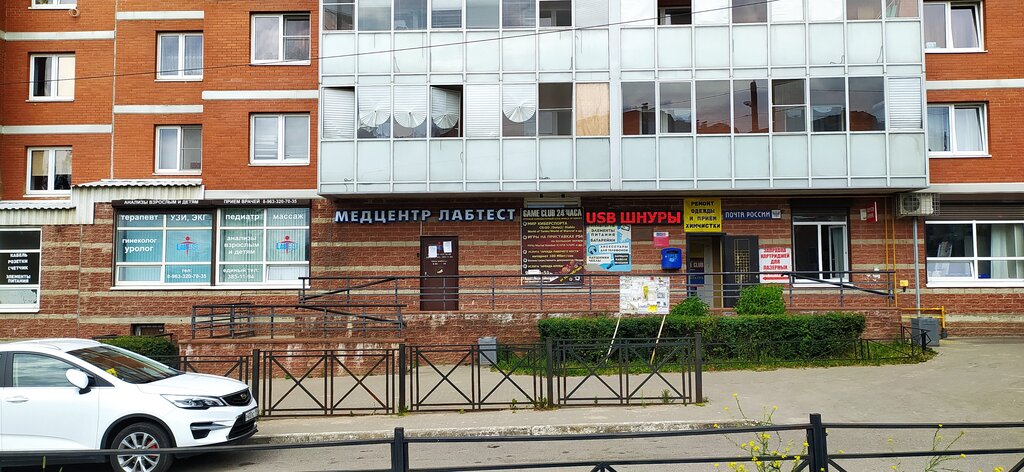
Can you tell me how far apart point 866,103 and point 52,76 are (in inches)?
891

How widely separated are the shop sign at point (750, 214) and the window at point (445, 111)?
752cm

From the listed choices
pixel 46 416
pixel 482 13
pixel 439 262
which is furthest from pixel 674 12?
pixel 46 416

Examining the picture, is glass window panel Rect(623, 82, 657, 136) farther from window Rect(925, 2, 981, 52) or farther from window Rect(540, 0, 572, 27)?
window Rect(925, 2, 981, 52)

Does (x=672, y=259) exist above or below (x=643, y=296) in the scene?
above

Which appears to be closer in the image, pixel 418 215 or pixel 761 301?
pixel 761 301

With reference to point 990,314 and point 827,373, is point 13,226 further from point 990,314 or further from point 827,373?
point 990,314

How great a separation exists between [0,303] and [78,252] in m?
2.74

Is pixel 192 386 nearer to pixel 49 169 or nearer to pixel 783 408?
pixel 783 408

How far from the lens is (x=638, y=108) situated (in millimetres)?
18438

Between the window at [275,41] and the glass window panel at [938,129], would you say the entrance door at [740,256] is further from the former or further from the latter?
the window at [275,41]

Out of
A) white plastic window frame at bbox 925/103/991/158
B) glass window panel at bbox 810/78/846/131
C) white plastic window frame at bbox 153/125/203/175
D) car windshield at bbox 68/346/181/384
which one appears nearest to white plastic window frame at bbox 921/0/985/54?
white plastic window frame at bbox 925/103/991/158

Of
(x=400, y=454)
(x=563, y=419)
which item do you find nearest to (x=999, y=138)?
(x=563, y=419)

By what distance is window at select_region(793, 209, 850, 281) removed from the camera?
1945cm

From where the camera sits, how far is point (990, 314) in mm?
18875
